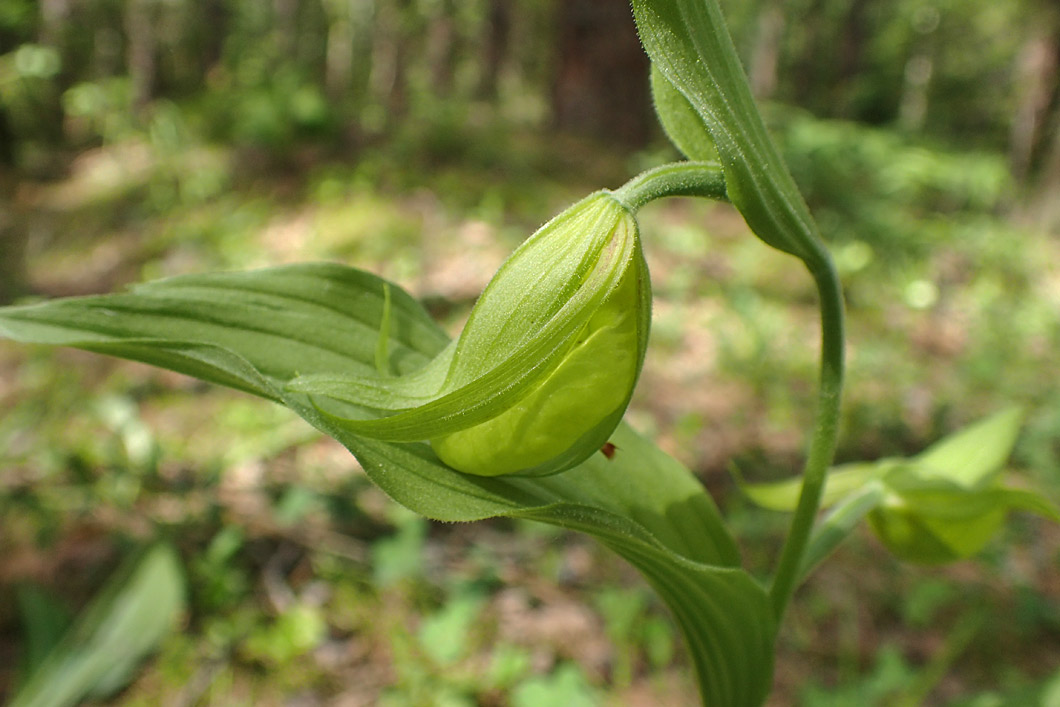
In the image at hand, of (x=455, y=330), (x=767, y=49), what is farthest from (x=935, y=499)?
(x=767, y=49)

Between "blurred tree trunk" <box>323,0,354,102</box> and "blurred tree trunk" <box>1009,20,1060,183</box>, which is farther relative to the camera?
"blurred tree trunk" <box>323,0,354,102</box>

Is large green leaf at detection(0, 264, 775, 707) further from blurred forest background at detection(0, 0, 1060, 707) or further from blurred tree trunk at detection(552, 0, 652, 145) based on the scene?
blurred tree trunk at detection(552, 0, 652, 145)

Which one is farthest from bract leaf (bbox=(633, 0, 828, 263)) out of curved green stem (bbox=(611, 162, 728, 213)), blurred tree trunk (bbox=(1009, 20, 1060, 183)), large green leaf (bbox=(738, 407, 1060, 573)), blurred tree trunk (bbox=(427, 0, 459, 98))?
blurred tree trunk (bbox=(427, 0, 459, 98))

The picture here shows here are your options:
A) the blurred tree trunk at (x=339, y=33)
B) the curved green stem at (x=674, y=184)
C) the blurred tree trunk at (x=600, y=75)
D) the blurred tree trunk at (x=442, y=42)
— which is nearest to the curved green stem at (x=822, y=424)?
the curved green stem at (x=674, y=184)

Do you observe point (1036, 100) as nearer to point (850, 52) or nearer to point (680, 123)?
point (850, 52)

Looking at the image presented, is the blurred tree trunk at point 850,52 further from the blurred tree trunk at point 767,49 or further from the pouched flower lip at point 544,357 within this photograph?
the pouched flower lip at point 544,357

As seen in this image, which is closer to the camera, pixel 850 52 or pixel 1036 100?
pixel 1036 100

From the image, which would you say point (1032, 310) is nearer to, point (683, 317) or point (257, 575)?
point (683, 317)
